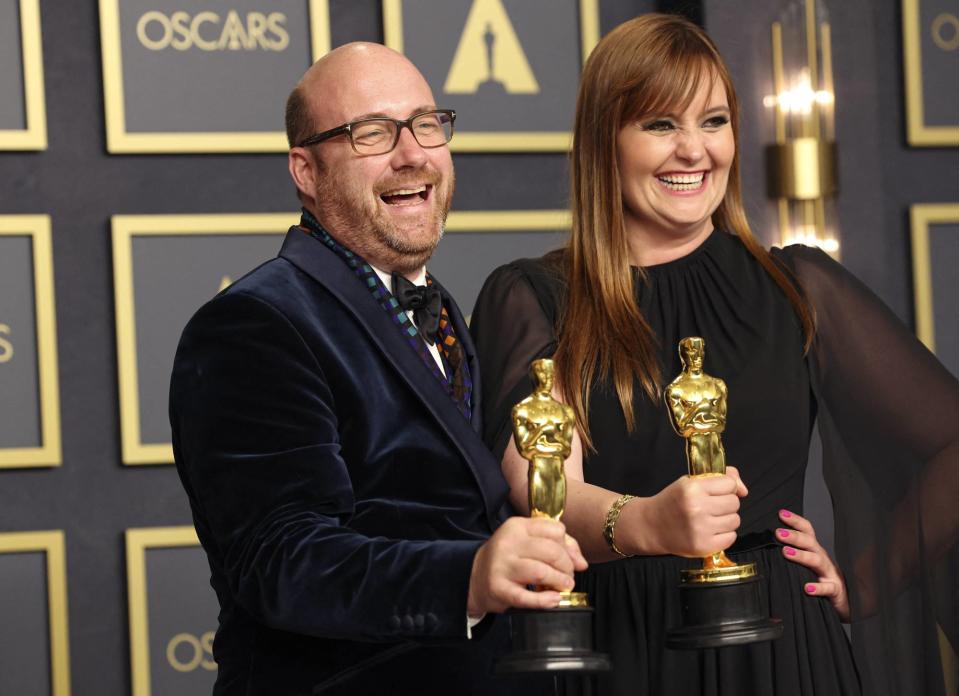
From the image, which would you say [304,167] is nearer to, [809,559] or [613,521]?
[613,521]

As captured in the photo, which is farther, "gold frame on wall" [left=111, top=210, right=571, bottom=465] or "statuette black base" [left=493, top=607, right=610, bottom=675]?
"gold frame on wall" [left=111, top=210, right=571, bottom=465]

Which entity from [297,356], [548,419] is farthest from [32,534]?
[548,419]

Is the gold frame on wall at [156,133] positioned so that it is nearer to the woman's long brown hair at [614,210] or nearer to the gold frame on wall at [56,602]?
the gold frame on wall at [56,602]

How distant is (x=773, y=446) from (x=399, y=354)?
2.06ft

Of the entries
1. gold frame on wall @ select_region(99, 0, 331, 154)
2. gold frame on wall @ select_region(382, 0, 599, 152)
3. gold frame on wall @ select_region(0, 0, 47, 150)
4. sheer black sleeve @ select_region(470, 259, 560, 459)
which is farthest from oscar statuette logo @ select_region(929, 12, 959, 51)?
gold frame on wall @ select_region(0, 0, 47, 150)

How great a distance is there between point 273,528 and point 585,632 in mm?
350

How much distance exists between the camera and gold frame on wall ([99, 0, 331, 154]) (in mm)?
3332

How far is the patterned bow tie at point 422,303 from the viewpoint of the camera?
1914 mm

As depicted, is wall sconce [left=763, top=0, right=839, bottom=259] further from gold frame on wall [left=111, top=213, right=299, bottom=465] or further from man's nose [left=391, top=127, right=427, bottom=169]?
man's nose [left=391, top=127, right=427, bottom=169]

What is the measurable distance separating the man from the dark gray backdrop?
4.90 ft

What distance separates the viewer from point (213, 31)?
3.43 metres

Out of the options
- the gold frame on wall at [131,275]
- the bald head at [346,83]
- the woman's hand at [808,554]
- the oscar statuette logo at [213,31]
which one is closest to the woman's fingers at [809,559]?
the woman's hand at [808,554]

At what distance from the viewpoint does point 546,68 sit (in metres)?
3.58

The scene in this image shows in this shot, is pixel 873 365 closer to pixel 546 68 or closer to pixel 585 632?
pixel 585 632
